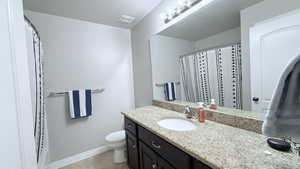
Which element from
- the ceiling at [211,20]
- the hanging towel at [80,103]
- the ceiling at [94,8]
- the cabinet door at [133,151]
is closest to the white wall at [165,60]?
the ceiling at [211,20]

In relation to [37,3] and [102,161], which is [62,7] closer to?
[37,3]

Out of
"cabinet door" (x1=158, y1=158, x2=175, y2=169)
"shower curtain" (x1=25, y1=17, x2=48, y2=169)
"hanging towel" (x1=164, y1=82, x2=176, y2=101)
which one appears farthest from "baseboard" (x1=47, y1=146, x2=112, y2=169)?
"cabinet door" (x1=158, y1=158, x2=175, y2=169)

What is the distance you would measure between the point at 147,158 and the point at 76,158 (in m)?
1.51

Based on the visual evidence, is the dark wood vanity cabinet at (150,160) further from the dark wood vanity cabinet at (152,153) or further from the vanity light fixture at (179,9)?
the vanity light fixture at (179,9)

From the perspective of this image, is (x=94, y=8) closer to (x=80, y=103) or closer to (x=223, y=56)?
(x=80, y=103)

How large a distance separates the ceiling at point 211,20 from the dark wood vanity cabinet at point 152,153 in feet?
3.87

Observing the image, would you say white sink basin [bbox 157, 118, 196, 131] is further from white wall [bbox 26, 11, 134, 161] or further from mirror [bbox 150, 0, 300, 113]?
white wall [bbox 26, 11, 134, 161]

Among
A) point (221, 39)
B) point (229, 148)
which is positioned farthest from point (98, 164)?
point (221, 39)

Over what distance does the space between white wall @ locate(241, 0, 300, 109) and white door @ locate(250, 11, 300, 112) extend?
3 cm

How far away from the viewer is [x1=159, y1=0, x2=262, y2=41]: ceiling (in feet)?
3.63

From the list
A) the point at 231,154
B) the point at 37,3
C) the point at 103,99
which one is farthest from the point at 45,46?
the point at 231,154

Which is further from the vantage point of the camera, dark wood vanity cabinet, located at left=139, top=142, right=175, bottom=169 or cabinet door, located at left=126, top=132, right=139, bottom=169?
cabinet door, located at left=126, top=132, right=139, bottom=169

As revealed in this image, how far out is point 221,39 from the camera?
1.30 meters

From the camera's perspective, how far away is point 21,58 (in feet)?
2.02
